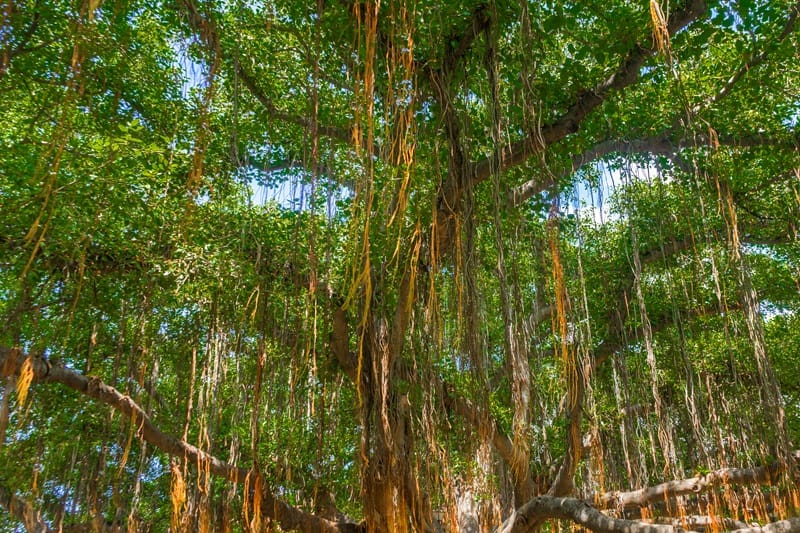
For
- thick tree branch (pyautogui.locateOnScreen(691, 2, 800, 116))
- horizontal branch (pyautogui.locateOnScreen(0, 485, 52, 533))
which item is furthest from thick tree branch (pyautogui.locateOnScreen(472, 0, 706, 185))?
horizontal branch (pyautogui.locateOnScreen(0, 485, 52, 533))

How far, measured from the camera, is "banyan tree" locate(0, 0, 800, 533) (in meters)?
2.30

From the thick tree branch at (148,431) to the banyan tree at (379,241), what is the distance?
0.01 metres

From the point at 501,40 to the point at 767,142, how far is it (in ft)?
6.74

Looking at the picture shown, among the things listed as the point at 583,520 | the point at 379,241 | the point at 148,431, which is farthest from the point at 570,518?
the point at 148,431

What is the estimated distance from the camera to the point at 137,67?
11.2 feet

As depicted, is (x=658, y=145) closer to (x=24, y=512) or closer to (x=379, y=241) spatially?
(x=379, y=241)

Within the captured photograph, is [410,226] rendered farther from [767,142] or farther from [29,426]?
[29,426]

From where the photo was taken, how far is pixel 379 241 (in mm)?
3027

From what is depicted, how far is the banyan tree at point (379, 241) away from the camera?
7.54ft

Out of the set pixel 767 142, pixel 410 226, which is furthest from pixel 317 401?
pixel 767 142

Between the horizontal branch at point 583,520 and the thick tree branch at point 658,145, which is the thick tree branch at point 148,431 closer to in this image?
the horizontal branch at point 583,520

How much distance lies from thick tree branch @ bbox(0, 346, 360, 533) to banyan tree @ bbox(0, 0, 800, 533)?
0.01 m

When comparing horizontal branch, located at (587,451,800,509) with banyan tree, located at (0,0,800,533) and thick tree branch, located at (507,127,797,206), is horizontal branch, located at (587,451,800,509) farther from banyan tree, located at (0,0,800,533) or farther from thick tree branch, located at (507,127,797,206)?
thick tree branch, located at (507,127,797,206)

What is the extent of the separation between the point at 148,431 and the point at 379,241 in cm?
140
